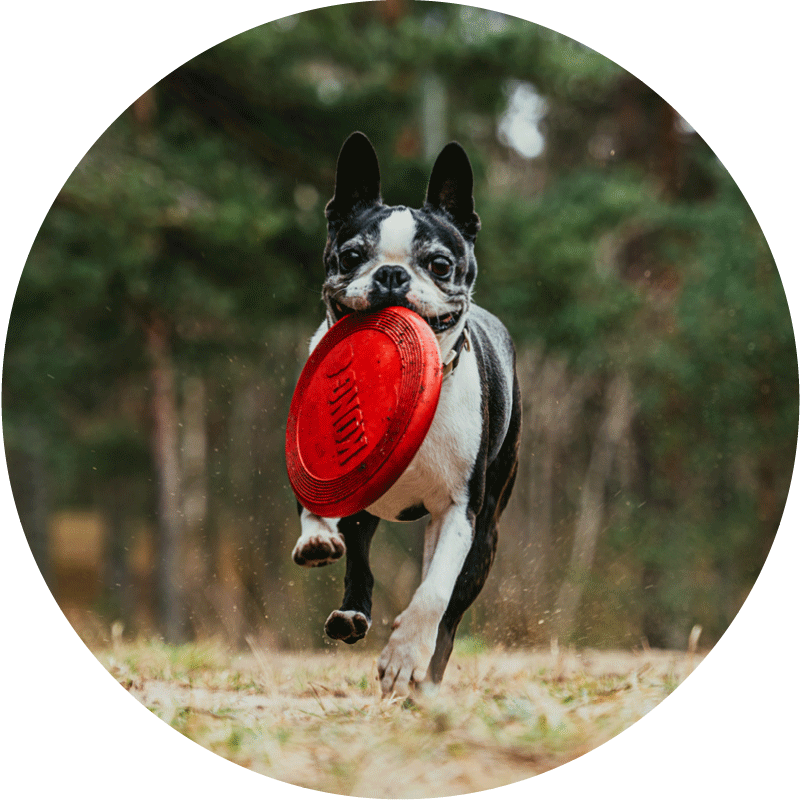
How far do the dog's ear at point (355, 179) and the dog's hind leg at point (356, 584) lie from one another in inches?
56.0

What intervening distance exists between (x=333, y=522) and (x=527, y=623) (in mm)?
1085

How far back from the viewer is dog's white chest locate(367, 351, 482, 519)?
3746 mm

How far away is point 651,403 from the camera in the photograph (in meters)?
4.22

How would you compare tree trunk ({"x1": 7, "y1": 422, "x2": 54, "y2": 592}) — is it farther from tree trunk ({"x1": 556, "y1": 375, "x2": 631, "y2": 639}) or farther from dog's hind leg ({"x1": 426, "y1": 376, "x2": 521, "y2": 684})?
tree trunk ({"x1": 556, "y1": 375, "x2": 631, "y2": 639})

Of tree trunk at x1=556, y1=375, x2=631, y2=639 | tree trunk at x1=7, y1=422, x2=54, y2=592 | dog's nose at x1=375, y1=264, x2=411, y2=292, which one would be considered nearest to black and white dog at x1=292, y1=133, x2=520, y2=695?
dog's nose at x1=375, y1=264, x2=411, y2=292

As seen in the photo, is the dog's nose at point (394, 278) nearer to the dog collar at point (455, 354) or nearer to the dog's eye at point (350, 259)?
the dog's eye at point (350, 259)

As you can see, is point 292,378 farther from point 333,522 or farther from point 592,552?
point 592,552

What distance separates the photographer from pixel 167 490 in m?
4.23

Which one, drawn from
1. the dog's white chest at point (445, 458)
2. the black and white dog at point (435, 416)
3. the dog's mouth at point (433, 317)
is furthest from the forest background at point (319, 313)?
the dog's white chest at point (445, 458)

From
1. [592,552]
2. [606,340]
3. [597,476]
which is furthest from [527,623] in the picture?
[606,340]

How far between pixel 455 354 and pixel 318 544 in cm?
107

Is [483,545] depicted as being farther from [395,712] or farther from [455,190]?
[455,190]

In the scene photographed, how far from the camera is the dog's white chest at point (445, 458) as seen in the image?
3746mm

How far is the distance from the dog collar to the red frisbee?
5.7 inches
